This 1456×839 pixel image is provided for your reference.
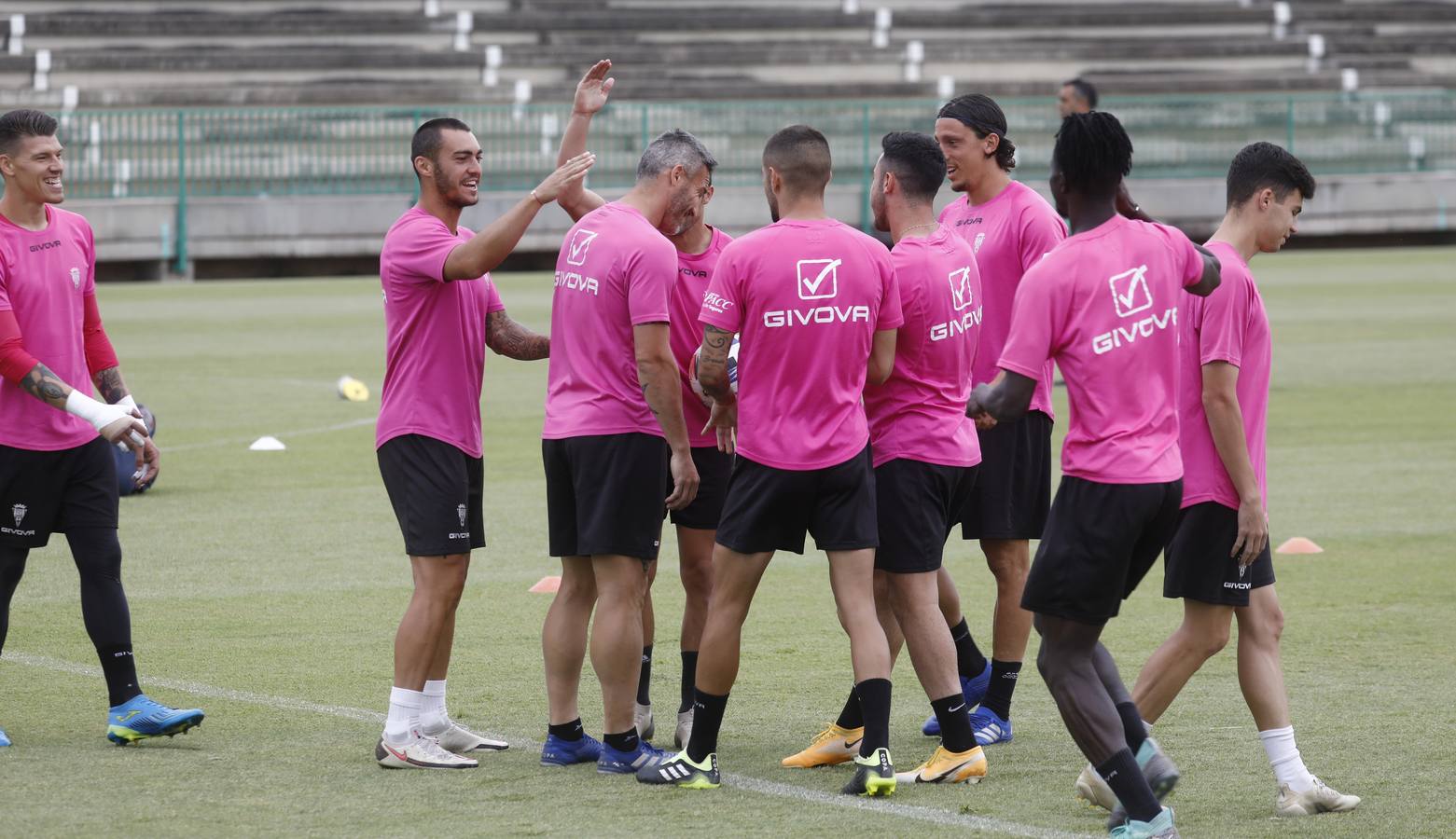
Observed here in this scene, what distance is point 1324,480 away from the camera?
39.5 feet

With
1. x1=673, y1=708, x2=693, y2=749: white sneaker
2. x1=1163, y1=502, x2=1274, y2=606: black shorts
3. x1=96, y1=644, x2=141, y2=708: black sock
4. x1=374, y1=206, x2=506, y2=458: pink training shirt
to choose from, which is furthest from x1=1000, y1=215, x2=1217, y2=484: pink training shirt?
x1=96, y1=644, x2=141, y2=708: black sock

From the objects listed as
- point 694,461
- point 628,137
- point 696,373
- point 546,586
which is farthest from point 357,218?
point 696,373

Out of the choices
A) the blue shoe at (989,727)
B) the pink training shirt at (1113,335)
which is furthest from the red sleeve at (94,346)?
the pink training shirt at (1113,335)

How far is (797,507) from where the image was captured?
5.93m

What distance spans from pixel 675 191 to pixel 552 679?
66.2 inches

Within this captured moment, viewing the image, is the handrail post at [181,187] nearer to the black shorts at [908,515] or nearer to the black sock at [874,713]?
the black shorts at [908,515]

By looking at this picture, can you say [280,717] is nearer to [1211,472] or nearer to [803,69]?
[1211,472]

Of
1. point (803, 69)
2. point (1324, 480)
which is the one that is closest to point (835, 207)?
point (803, 69)

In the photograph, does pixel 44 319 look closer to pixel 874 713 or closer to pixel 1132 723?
pixel 874 713

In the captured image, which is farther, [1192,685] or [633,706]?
[1192,685]

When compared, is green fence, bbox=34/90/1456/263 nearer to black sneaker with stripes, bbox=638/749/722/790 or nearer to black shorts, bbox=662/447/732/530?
black shorts, bbox=662/447/732/530

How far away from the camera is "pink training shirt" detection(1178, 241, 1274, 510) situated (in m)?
5.47

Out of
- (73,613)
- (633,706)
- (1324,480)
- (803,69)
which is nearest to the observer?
(633,706)

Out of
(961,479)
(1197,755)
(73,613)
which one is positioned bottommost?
(73,613)
